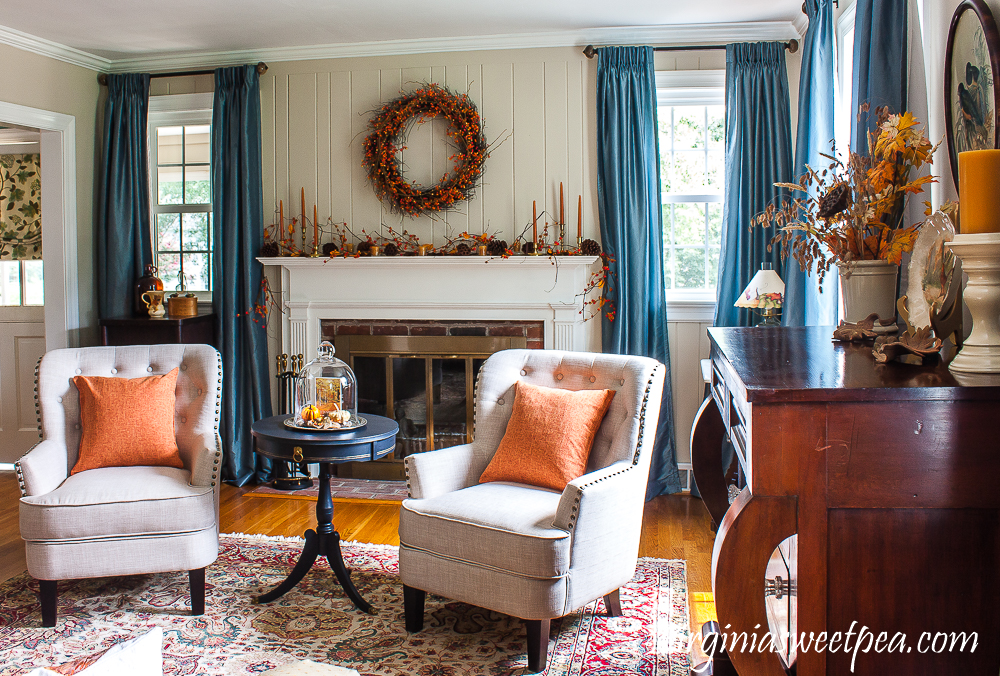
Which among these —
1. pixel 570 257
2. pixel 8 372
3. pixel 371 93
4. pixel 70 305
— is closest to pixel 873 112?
pixel 570 257

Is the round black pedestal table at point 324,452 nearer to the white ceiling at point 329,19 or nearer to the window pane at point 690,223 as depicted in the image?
the white ceiling at point 329,19

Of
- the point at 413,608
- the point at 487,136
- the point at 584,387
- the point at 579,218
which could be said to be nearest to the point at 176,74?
the point at 487,136

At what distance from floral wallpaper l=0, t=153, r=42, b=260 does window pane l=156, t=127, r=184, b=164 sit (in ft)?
2.61

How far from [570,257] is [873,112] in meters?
1.95

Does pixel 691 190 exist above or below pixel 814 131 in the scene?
below

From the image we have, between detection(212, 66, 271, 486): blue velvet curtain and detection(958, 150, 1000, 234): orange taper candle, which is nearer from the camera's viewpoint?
detection(958, 150, 1000, 234): orange taper candle

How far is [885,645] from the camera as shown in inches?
51.2

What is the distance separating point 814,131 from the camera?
3412 millimetres

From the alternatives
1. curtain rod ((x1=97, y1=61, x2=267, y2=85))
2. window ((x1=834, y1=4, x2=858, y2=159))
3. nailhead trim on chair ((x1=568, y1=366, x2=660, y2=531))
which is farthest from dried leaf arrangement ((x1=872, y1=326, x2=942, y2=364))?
curtain rod ((x1=97, y1=61, x2=267, y2=85))

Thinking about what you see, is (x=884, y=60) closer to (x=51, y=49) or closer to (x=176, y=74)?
(x=176, y=74)

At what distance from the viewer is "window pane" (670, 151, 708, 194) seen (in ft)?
14.1

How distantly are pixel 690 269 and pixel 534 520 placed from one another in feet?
8.17

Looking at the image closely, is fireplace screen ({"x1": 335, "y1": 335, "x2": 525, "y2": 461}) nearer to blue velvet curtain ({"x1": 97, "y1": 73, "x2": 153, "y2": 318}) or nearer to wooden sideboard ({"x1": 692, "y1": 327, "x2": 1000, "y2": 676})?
blue velvet curtain ({"x1": 97, "y1": 73, "x2": 153, "y2": 318})

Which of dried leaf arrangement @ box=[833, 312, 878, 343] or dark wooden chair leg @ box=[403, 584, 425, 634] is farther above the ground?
dried leaf arrangement @ box=[833, 312, 878, 343]
